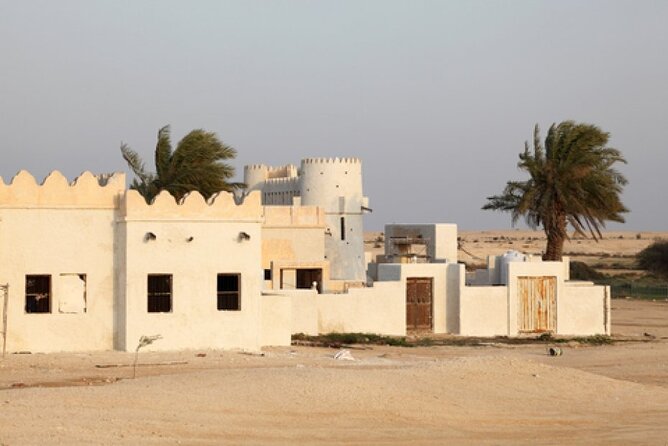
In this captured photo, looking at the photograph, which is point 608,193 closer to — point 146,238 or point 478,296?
point 478,296

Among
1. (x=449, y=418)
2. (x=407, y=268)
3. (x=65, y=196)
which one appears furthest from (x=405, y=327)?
(x=449, y=418)

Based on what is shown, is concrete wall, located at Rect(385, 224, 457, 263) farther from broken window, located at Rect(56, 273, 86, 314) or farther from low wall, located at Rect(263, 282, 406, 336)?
broken window, located at Rect(56, 273, 86, 314)

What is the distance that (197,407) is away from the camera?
2036cm

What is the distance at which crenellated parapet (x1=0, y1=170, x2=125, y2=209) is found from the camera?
28.0 meters

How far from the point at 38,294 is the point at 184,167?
1195 centimetres

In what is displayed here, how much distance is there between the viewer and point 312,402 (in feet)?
69.8

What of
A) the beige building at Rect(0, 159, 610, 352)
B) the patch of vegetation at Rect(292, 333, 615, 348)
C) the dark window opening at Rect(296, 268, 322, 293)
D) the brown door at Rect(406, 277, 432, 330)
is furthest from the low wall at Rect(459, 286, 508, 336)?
the beige building at Rect(0, 159, 610, 352)

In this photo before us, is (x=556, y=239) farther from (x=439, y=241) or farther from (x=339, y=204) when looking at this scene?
(x=339, y=204)

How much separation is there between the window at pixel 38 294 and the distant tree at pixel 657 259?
170 ft

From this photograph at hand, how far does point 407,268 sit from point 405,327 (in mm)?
1587

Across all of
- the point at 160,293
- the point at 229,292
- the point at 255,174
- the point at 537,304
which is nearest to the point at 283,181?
the point at 255,174

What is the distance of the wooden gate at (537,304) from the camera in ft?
121

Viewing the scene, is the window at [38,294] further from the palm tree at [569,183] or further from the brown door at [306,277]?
the palm tree at [569,183]

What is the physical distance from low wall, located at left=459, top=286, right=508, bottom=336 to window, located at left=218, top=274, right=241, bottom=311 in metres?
8.86
